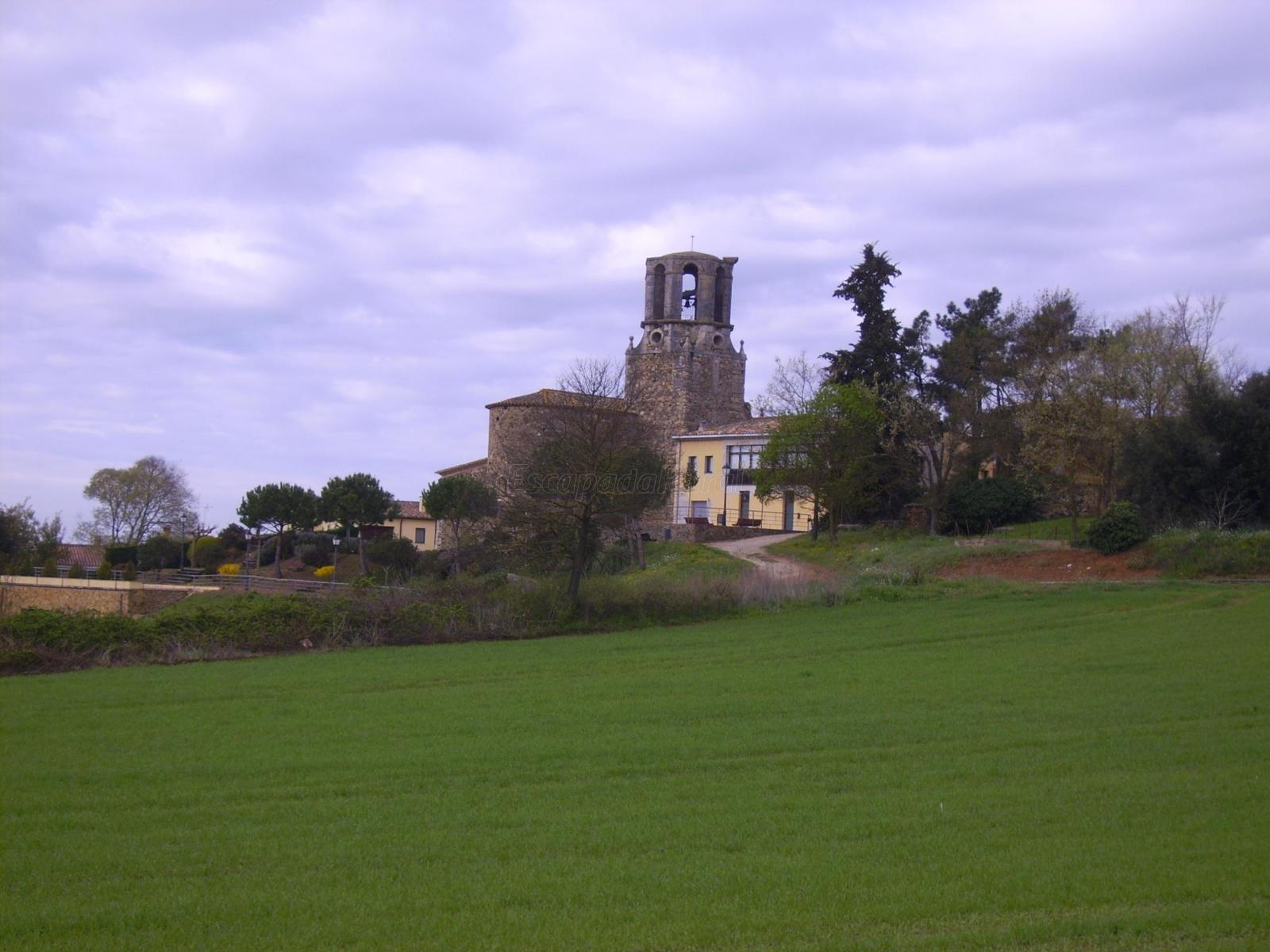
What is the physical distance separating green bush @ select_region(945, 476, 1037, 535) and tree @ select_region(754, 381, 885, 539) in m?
3.31

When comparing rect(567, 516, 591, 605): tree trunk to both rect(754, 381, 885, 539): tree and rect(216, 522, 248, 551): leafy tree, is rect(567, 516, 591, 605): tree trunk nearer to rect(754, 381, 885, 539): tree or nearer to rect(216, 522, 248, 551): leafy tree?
rect(754, 381, 885, 539): tree

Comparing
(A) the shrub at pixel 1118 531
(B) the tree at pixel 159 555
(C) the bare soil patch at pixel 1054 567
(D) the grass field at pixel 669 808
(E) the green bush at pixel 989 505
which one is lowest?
(D) the grass field at pixel 669 808

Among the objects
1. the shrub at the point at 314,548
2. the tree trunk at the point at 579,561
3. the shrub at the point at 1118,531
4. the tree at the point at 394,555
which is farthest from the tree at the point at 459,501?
the shrub at the point at 1118,531

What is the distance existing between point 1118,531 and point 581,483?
1353 cm

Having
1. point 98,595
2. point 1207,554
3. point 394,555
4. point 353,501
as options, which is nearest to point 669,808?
point 1207,554

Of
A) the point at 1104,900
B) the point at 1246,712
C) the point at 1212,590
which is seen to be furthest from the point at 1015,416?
the point at 1104,900

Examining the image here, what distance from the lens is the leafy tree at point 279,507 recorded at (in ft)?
169

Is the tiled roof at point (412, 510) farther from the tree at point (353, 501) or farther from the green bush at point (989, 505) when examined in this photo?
the green bush at point (989, 505)

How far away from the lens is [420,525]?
208 feet

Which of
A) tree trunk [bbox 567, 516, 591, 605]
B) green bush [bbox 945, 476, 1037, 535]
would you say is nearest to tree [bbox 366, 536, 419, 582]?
tree trunk [bbox 567, 516, 591, 605]

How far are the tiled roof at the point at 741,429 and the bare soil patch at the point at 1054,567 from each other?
72.0ft

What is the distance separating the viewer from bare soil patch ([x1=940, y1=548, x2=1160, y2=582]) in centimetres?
2798

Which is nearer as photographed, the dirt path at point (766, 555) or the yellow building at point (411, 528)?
the dirt path at point (766, 555)

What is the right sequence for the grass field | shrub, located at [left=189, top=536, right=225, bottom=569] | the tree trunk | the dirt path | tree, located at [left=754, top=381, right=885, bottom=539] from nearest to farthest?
the grass field, the tree trunk, the dirt path, tree, located at [left=754, top=381, right=885, bottom=539], shrub, located at [left=189, top=536, right=225, bottom=569]
